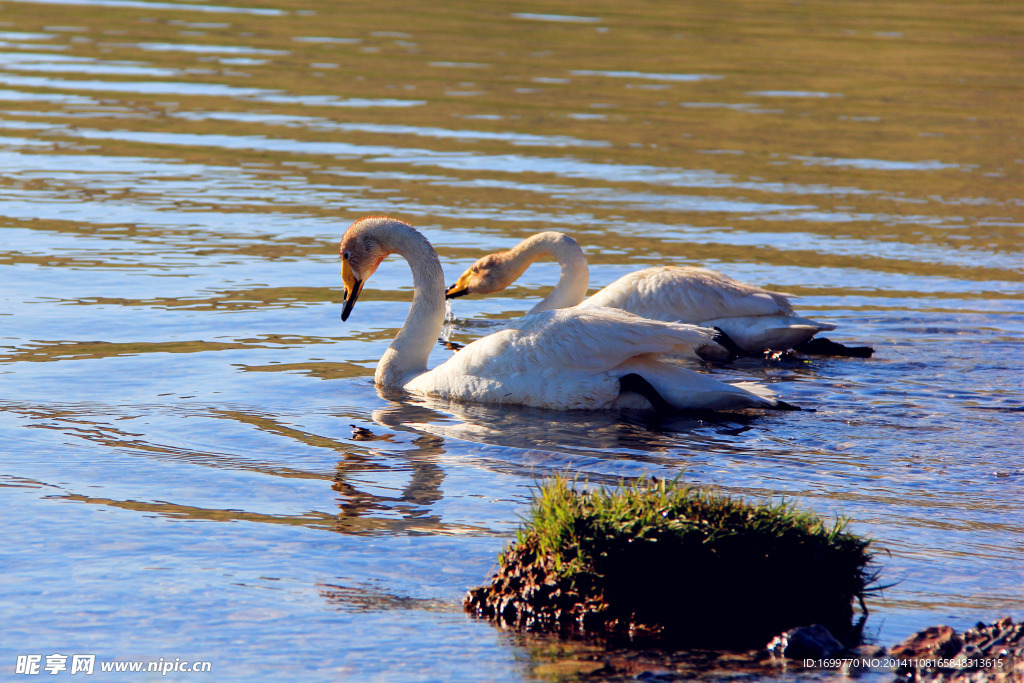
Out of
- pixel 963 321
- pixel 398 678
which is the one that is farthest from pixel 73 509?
pixel 963 321

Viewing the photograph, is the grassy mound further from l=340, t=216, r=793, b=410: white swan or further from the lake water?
l=340, t=216, r=793, b=410: white swan

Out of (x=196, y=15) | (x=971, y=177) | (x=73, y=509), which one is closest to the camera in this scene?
(x=73, y=509)

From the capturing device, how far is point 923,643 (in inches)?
196

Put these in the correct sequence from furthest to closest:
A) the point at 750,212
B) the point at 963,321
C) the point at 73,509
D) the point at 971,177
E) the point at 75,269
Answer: the point at 971,177 < the point at 750,212 < the point at 75,269 < the point at 963,321 < the point at 73,509

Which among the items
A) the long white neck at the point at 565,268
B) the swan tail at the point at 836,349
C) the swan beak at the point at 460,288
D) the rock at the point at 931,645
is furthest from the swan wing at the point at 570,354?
the rock at the point at 931,645

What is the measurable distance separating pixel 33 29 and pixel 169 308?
20.8 meters

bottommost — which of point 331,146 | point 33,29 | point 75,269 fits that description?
point 75,269

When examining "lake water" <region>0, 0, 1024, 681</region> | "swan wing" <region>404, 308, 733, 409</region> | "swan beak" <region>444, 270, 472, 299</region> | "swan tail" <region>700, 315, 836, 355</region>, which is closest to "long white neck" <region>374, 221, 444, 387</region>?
"lake water" <region>0, 0, 1024, 681</region>

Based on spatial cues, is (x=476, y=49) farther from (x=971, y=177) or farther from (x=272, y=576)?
(x=272, y=576)

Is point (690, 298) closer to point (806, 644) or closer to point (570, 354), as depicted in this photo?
point (570, 354)

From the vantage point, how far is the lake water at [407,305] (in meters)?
5.89

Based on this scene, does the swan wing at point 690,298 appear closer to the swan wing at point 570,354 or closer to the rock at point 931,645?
the swan wing at point 570,354

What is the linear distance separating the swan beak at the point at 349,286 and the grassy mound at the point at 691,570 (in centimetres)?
534

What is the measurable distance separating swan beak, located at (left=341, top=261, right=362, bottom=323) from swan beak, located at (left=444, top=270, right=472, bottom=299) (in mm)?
1691
